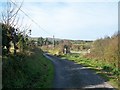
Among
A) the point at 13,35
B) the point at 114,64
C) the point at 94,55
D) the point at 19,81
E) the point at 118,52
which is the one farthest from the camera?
the point at 94,55

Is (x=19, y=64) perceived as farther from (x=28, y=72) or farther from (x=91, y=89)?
A: (x=91, y=89)

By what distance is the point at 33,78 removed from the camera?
22.5 m

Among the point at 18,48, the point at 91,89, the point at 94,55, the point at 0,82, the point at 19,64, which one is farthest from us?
the point at 94,55

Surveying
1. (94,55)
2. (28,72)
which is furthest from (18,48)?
(94,55)

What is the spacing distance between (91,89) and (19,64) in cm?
548

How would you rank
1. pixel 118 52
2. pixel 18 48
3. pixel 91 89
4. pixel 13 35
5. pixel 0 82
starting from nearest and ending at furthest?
1. pixel 0 82
2. pixel 91 89
3. pixel 13 35
4. pixel 18 48
5. pixel 118 52

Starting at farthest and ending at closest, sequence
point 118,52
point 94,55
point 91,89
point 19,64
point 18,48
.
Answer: point 94,55 < point 118,52 < point 18,48 < point 19,64 < point 91,89

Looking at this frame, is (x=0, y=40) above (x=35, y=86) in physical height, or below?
above

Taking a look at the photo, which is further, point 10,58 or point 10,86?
point 10,58

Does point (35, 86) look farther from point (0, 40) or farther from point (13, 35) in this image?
point (13, 35)

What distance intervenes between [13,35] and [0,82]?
392 inches

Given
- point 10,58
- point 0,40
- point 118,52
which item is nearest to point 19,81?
point 10,58

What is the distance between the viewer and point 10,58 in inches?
835

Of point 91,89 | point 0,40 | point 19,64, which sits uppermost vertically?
point 0,40
